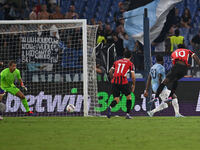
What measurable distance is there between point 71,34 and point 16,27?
1.85m

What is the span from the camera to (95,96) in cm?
1566

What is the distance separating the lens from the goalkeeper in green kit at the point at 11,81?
49.5 ft

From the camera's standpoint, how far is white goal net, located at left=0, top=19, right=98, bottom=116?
15688 mm

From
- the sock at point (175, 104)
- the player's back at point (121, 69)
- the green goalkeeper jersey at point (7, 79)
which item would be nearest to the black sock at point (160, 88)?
the sock at point (175, 104)

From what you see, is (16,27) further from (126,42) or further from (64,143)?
(64,143)

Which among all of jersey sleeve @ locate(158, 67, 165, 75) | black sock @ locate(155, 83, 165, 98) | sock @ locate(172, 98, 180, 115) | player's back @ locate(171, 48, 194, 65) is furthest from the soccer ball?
player's back @ locate(171, 48, 194, 65)

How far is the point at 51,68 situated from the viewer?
51.8 feet

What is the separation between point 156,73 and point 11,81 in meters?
4.40

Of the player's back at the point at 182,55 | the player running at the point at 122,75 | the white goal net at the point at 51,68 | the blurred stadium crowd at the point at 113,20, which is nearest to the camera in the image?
the player running at the point at 122,75

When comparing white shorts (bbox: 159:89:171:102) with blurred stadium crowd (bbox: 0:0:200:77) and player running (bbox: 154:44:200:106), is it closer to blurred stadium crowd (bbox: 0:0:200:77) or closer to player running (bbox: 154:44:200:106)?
player running (bbox: 154:44:200:106)

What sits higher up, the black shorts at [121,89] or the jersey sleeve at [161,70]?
the jersey sleeve at [161,70]

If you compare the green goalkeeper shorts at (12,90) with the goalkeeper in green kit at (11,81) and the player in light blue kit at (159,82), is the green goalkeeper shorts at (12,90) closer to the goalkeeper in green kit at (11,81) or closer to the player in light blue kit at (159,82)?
the goalkeeper in green kit at (11,81)

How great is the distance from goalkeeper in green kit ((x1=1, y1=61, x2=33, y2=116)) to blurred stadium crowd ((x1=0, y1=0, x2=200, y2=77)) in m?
2.60

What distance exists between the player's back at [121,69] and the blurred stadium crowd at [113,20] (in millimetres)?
1922
